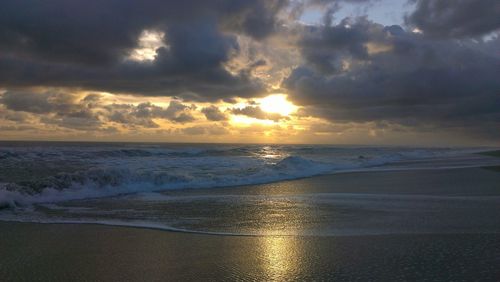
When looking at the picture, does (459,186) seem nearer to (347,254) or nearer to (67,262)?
(347,254)

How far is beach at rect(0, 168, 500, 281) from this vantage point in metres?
6.27

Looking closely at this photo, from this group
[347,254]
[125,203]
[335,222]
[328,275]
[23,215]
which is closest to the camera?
[328,275]

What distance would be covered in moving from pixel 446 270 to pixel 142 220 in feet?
23.4

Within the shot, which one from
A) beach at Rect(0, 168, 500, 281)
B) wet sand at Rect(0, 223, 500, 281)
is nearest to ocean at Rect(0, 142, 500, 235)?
beach at Rect(0, 168, 500, 281)

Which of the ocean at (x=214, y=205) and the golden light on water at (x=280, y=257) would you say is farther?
the ocean at (x=214, y=205)

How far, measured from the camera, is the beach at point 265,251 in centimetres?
627

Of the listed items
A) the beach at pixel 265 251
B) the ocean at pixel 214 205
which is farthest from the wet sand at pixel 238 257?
the ocean at pixel 214 205

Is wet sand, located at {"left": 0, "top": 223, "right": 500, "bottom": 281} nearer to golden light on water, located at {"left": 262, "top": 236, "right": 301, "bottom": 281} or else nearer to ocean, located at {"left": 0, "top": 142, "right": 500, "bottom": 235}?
golden light on water, located at {"left": 262, "top": 236, "right": 301, "bottom": 281}

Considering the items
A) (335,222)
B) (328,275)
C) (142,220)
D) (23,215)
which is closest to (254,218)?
(335,222)

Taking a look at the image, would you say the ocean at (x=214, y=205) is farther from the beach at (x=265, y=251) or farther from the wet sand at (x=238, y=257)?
the wet sand at (x=238, y=257)

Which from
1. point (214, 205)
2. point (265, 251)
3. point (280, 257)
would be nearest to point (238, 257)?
point (265, 251)

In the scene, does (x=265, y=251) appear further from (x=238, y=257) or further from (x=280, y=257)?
(x=238, y=257)

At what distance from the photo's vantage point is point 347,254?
7.27m

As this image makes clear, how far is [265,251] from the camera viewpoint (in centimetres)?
762
